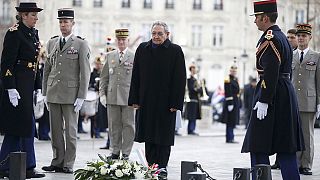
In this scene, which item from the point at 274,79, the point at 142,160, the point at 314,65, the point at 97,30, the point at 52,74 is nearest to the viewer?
the point at 274,79

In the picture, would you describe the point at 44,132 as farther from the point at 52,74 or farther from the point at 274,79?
the point at 274,79

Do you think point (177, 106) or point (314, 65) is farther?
point (314, 65)

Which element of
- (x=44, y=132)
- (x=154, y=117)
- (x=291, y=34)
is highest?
(x=291, y=34)

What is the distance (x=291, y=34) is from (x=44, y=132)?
8572mm

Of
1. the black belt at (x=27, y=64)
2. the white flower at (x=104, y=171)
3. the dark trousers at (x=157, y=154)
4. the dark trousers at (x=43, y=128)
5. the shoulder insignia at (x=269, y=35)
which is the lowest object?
the dark trousers at (x=43, y=128)

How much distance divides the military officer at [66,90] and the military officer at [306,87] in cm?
331

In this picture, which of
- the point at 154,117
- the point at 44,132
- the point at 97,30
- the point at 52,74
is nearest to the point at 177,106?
the point at 154,117

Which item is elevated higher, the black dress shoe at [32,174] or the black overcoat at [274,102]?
the black overcoat at [274,102]

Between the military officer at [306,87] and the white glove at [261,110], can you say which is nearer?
the white glove at [261,110]

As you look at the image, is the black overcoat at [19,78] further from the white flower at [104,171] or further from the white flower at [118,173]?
the white flower at [118,173]

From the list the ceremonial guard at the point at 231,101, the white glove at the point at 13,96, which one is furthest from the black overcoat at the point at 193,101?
the white glove at the point at 13,96

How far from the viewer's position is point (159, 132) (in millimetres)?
12156

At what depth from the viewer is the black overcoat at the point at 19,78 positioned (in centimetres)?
1231

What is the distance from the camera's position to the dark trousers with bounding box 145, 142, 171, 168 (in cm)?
1229
